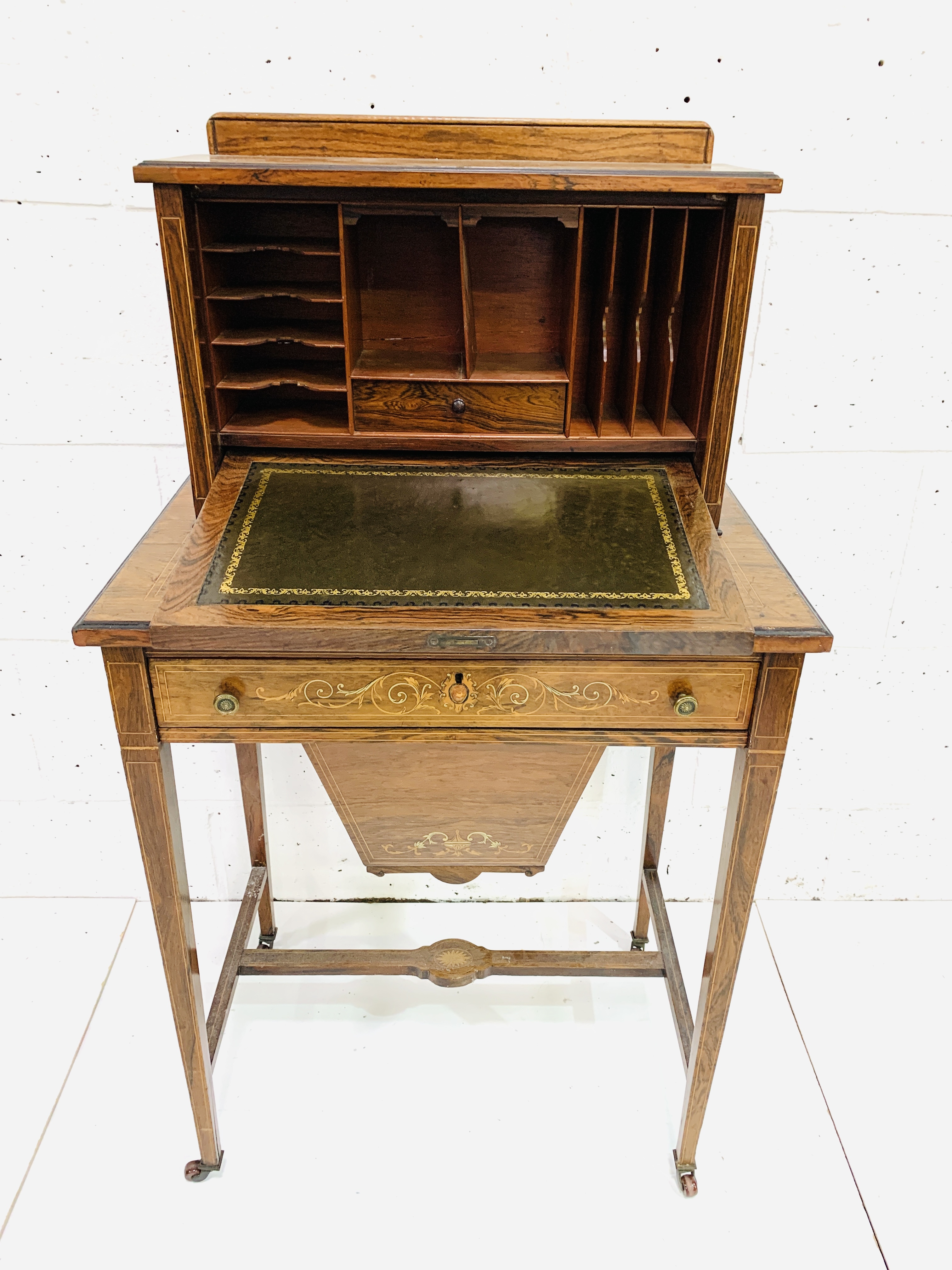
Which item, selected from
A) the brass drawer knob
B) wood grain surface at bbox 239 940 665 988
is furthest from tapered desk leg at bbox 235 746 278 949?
the brass drawer knob

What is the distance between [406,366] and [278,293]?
0.81 ft

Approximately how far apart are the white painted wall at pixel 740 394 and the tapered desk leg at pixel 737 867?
30.2 inches

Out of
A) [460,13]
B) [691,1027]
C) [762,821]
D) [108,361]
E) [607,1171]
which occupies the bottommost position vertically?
[607,1171]

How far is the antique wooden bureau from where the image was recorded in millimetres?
1350

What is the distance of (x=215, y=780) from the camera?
237 cm

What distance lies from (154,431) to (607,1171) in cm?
179

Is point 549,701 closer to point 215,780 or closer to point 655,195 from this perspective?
point 655,195

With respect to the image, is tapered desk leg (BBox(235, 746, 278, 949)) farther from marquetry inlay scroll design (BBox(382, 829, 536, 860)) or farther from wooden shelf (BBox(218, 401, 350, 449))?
wooden shelf (BBox(218, 401, 350, 449))

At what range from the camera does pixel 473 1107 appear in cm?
198

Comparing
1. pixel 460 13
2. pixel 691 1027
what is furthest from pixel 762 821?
pixel 460 13

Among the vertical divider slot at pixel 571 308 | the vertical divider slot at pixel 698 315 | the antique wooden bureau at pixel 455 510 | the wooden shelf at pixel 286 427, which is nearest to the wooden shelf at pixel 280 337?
the antique wooden bureau at pixel 455 510

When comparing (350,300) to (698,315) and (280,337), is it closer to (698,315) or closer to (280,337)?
(280,337)

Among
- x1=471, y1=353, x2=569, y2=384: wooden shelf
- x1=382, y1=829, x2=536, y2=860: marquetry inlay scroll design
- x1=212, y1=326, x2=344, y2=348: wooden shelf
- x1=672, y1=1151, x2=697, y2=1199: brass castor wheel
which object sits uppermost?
x1=212, y1=326, x2=344, y2=348: wooden shelf

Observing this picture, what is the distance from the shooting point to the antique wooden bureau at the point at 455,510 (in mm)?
1350
